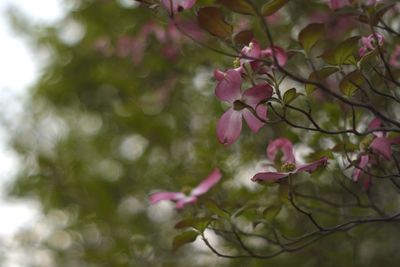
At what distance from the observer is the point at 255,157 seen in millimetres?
1380

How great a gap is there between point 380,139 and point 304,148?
49 cm

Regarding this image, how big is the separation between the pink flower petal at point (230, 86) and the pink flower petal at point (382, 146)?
0.18 meters

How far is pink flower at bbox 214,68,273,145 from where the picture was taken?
0.67m

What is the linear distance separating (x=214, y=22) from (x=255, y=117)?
111mm

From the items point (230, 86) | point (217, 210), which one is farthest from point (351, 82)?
point (217, 210)

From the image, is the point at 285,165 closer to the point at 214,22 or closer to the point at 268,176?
the point at 268,176

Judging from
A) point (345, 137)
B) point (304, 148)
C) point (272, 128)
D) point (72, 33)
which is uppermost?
point (72, 33)

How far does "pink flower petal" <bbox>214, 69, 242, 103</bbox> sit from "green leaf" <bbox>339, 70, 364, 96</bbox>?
117 millimetres

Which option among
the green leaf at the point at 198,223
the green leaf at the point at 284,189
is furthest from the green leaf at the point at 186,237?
the green leaf at the point at 284,189

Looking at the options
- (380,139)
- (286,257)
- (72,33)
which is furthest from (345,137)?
(72,33)

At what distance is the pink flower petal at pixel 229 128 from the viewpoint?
0.73 metres

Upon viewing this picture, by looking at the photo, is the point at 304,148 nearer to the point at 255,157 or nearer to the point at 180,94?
the point at 255,157

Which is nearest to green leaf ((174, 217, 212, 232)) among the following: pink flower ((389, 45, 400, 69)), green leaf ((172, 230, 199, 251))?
green leaf ((172, 230, 199, 251))

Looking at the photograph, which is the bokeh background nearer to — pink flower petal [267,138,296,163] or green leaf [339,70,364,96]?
pink flower petal [267,138,296,163]
